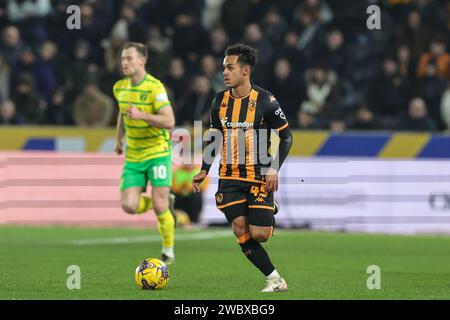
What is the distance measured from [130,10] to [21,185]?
4.11 metres

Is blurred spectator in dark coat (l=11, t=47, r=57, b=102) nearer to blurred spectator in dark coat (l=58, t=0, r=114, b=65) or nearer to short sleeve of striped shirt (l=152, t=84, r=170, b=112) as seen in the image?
blurred spectator in dark coat (l=58, t=0, r=114, b=65)

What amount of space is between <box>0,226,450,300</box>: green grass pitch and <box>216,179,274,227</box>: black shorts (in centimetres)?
65

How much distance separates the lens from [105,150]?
19.1 metres

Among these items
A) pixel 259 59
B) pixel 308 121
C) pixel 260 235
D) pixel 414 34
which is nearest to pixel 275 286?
pixel 260 235

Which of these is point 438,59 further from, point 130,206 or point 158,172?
point 130,206

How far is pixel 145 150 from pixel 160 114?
564mm

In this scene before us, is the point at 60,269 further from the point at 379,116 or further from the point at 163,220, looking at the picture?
the point at 379,116

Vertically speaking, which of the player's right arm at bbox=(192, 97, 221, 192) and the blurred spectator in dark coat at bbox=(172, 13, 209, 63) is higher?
the blurred spectator in dark coat at bbox=(172, 13, 209, 63)

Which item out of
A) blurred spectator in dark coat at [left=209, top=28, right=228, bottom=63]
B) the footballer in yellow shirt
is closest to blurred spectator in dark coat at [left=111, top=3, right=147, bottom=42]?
blurred spectator in dark coat at [left=209, top=28, right=228, bottom=63]

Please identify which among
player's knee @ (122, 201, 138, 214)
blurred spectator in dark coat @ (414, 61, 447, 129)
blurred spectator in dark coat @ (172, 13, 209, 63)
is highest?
blurred spectator in dark coat @ (172, 13, 209, 63)

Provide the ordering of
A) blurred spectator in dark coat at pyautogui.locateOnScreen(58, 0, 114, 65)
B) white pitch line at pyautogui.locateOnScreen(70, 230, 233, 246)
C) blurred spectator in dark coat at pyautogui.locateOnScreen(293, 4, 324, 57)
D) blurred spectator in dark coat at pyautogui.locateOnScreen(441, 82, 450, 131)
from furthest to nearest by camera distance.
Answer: blurred spectator in dark coat at pyautogui.locateOnScreen(58, 0, 114, 65) < blurred spectator in dark coat at pyautogui.locateOnScreen(293, 4, 324, 57) < blurred spectator in dark coat at pyautogui.locateOnScreen(441, 82, 450, 131) < white pitch line at pyautogui.locateOnScreen(70, 230, 233, 246)

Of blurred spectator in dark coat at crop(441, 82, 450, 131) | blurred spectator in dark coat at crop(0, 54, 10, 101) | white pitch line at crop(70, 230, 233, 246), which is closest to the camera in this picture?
white pitch line at crop(70, 230, 233, 246)

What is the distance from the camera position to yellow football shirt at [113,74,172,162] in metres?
13.0

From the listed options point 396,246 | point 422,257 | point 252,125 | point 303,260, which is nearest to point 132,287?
point 252,125
